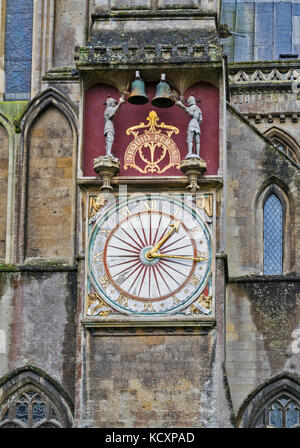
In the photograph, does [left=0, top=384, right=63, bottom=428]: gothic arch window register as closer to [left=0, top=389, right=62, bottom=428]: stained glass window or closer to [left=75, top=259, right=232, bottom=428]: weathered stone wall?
[left=0, top=389, right=62, bottom=428]: stained glass window

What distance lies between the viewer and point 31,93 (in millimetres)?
35094

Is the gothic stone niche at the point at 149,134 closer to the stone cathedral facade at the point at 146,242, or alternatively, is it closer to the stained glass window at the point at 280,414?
the stone cathedral facade at the point at 146,242

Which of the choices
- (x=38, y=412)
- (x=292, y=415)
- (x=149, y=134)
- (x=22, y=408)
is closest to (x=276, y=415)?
(x=292, y=415)

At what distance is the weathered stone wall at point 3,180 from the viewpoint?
32.9 meters

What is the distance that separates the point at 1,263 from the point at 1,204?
3.76ft

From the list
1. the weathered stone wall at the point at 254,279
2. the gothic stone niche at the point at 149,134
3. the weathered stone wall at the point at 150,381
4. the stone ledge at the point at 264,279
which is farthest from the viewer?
the stone ledge at the point at 264,279

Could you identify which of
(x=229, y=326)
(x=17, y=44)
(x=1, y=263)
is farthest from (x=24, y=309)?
(x=17, y=44)

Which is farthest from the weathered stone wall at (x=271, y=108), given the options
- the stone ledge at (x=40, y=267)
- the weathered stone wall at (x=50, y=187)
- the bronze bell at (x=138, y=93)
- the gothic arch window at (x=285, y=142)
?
the stone ledge at (x=40, y=267)

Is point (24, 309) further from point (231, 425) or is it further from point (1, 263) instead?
point (231, 425)

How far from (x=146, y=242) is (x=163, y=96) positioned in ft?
8.07

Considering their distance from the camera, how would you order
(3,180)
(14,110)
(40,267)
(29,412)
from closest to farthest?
(29,412) < (40,267) < (3,180) < (14,110)

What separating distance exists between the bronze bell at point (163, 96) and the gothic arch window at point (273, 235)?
2789 millimetres

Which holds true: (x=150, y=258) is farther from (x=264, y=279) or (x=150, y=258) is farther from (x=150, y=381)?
(x=264, y=279)

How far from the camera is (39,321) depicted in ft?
105
